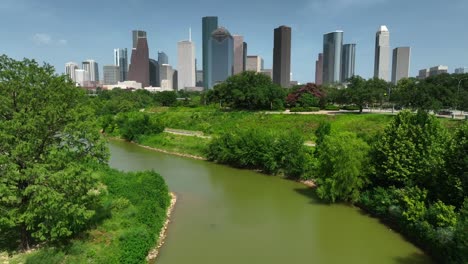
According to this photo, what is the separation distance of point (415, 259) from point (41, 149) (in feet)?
51.4

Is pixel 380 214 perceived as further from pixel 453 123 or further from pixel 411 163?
pixel 453 123

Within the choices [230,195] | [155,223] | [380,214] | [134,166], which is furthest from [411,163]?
[134,166]

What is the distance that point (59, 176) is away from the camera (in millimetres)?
10484

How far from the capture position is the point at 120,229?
1455 centimetres

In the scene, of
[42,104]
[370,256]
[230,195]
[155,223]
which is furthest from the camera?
[230,195]

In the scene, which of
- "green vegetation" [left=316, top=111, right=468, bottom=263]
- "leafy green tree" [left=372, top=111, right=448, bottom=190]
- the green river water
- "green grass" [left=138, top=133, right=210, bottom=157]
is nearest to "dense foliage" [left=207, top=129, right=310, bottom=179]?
the green river water

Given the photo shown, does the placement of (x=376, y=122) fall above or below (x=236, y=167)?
above

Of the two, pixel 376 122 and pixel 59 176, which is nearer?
pixel 59 176

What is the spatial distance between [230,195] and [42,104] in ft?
48.3

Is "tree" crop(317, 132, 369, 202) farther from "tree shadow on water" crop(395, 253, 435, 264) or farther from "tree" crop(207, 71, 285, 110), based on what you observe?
"tree" crop(207, 71, 285, 110)

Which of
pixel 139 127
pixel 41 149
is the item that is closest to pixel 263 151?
pixel 41 149

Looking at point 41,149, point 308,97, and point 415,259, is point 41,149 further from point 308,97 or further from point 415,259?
point 308,97

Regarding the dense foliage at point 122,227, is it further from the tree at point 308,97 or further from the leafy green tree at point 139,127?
the tree at point 308,97

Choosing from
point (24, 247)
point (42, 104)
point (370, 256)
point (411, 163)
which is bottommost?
point (370, 256)
